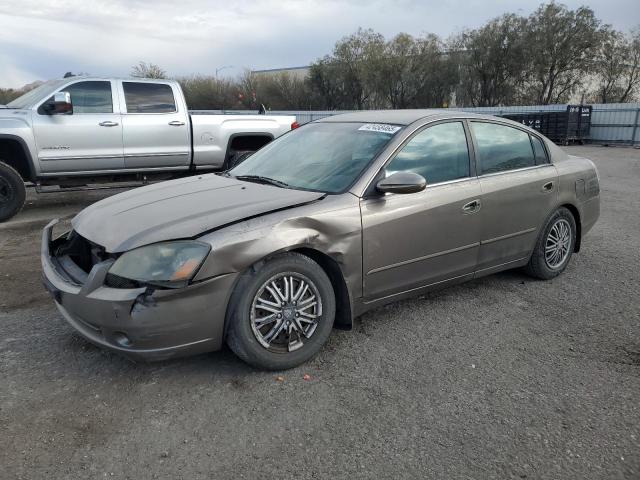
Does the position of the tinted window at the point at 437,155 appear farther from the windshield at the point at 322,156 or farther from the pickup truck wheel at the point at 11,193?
the pickup truck wheel at the point at 11,193

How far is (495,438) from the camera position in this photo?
2514 mm

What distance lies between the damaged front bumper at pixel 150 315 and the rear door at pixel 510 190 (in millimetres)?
2233

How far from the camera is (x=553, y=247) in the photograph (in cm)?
468

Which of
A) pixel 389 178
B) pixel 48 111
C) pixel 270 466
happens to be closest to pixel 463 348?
pixel 389 178

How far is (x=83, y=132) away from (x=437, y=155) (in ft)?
19.0

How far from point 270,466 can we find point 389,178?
1868mm

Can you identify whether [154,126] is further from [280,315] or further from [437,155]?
[280,315]

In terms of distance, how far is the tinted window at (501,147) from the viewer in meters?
4.12

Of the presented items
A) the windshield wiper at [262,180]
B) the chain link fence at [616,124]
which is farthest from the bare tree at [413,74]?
the windshield wiper at [262,180]

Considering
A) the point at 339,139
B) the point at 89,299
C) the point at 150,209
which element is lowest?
the point at 89,299

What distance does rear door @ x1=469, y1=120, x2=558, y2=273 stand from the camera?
13.3 feet

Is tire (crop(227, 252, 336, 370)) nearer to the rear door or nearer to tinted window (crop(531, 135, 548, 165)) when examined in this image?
the rear door

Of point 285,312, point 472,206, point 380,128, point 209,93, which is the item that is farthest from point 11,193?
point 209,93

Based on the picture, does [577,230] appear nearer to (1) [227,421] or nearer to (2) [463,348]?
(2) [463,348]
